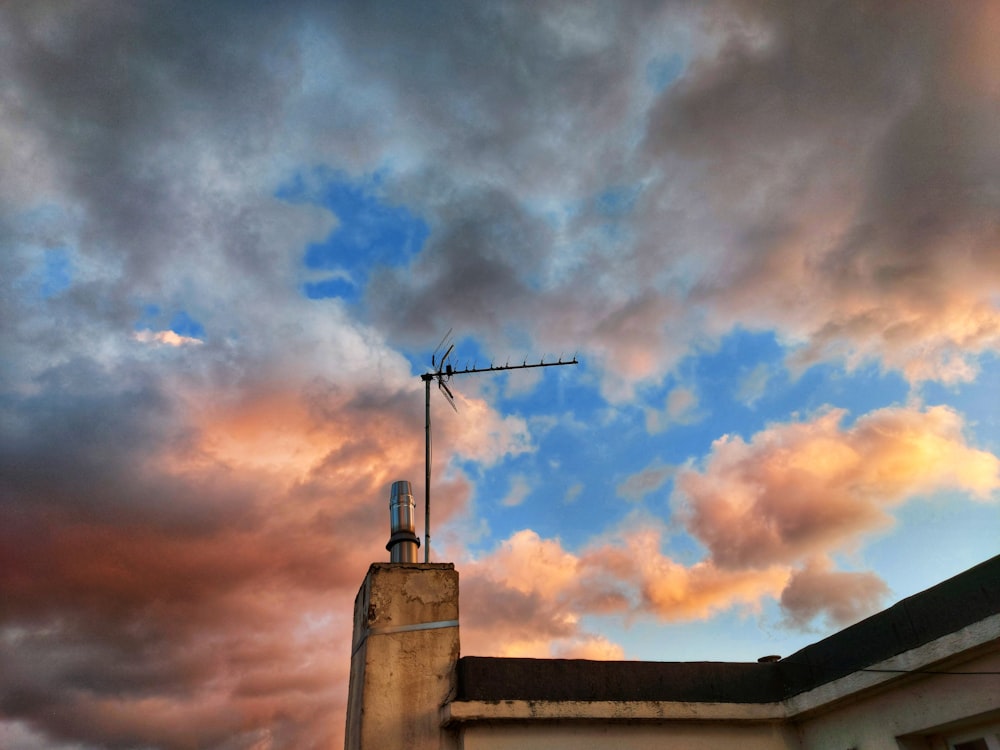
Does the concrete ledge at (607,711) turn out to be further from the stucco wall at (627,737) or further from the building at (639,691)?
the stucco wall at (627,737)

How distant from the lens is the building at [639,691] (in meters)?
7.83

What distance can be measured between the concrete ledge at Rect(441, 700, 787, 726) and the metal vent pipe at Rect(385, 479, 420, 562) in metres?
2.18

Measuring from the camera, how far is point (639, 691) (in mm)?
9414

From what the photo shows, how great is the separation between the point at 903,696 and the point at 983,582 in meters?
1.63

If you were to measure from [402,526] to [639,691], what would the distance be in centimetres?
389

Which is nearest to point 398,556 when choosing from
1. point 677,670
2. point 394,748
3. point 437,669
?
point 437,669

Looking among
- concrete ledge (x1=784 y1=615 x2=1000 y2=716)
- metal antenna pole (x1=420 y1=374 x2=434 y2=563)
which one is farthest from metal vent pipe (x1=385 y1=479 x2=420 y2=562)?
concrete ledge (x1=784 y1=615 x2=1000 y2=716)

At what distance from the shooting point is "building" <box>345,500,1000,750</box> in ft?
25.7

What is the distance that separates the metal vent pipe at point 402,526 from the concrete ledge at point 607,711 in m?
2.18

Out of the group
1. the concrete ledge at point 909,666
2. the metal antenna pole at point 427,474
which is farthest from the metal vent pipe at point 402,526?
the concrete ledge at point 909,666

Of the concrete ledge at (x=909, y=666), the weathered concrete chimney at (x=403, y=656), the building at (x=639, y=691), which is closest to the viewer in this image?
the concrete ledge at (x=909, y=666)

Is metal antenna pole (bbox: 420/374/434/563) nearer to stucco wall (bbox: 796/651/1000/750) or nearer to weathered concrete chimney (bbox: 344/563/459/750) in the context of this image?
weathered concrete chimney (bbox: 344/563/459/750)

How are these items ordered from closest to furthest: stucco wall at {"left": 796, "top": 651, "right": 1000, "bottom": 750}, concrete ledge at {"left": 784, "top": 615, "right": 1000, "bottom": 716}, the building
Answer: concrete ledge at {"left": 784, "top": 615, "right": 1000, "bottom": 716}, stucco wall at {"left": 796, "top": 651, "right": 1000, "bottom": 750}, the building

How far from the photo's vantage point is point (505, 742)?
870 cm
